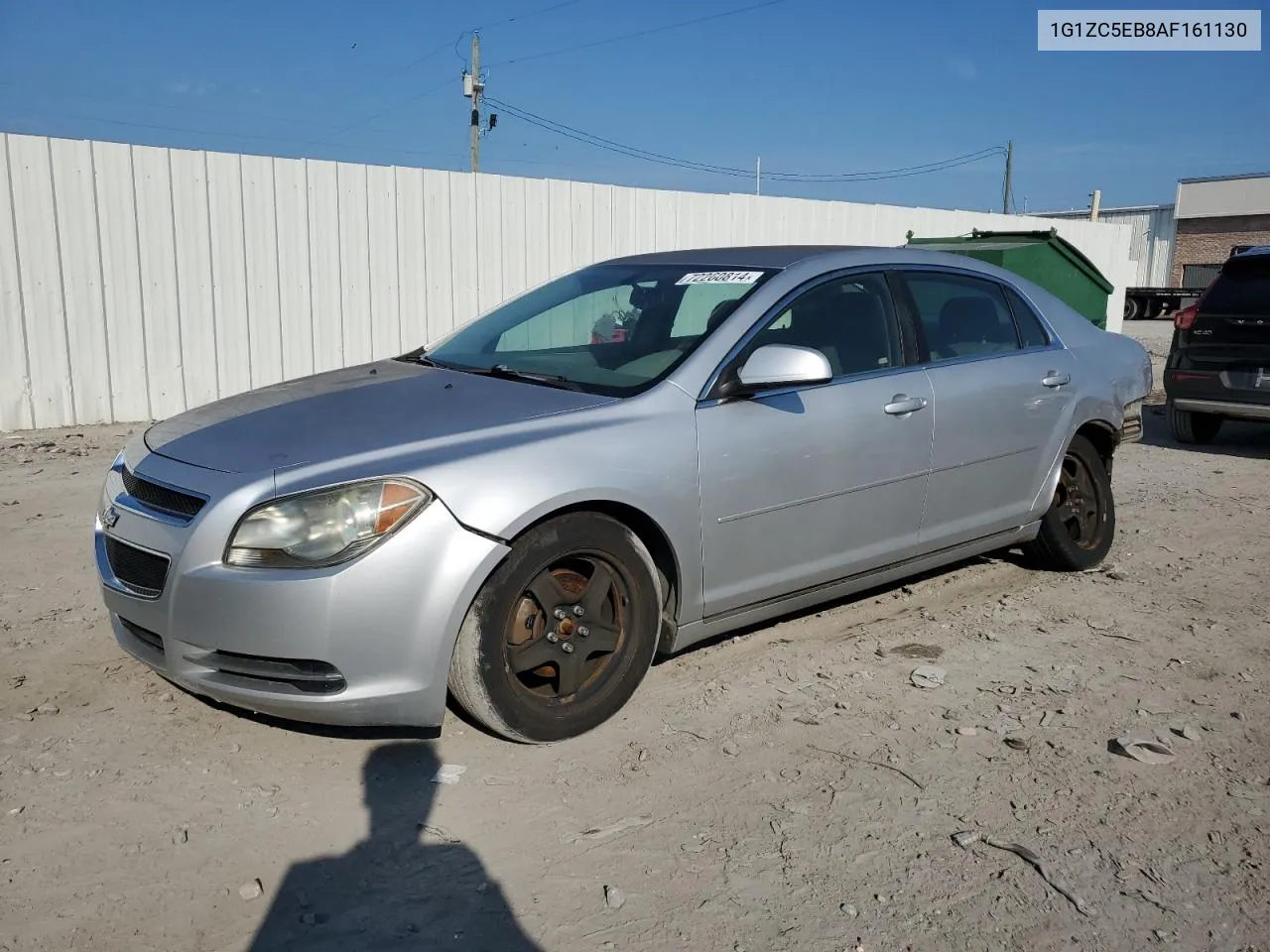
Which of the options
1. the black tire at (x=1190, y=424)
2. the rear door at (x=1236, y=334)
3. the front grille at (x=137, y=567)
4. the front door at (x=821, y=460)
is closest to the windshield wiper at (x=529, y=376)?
the front door at (x=821, y=460)

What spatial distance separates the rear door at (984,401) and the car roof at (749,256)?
385 millimetres

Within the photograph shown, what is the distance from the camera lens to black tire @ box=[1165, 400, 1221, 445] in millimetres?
9477

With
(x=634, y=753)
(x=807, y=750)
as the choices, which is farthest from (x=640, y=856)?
(x=807, y=750)

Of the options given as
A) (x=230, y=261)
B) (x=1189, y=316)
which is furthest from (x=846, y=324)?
(x=230, y=261)

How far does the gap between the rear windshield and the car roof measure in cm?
568

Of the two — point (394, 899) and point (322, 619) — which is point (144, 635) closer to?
point (322, 619)

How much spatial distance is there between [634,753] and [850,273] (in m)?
2.16

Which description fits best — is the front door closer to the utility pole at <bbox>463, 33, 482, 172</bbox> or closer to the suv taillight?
the suv taillight

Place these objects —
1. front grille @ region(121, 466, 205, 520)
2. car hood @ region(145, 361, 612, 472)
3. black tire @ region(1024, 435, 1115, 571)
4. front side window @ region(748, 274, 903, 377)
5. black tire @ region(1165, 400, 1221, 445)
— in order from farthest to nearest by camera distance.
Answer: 1. black tire @ region(1165, 400, 1221, 445)
2. black tire @ region(1024, 435, 1115, 571)
3. front side window @ region(748, 274, 903, 377)
4. car hood @ region(145, 361, 612, 472)
5. front grille @ region(121, 466, 205, 520)

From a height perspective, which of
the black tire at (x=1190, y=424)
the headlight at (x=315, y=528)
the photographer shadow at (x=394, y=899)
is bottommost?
the photographer shadow at (x=394, y=899)

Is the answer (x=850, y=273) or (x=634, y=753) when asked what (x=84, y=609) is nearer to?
(x=634, y=753)

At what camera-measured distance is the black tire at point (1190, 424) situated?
9.48 metres

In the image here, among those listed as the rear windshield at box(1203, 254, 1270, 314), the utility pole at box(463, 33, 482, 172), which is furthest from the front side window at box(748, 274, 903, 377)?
the utility pole at box(463, 33, 482, 172)

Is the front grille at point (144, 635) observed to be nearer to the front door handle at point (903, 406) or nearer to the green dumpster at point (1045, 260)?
the front door handle at point (903, 406)
